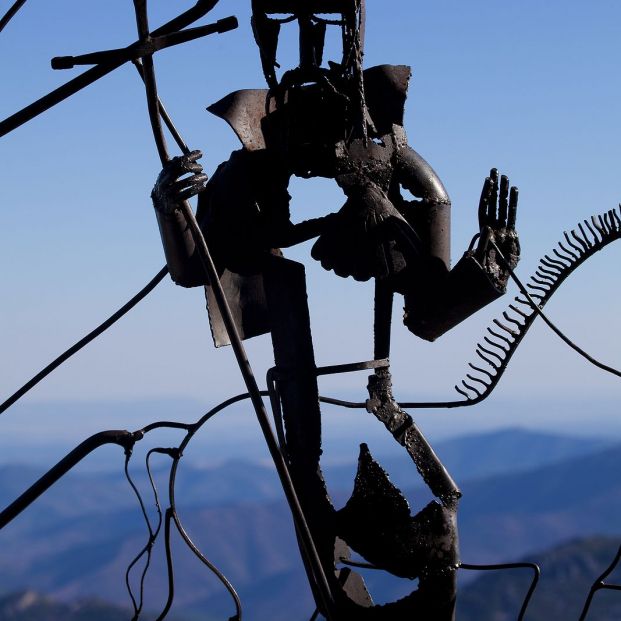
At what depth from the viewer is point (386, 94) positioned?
860cm

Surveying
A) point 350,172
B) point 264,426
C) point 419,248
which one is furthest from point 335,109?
point 264,426

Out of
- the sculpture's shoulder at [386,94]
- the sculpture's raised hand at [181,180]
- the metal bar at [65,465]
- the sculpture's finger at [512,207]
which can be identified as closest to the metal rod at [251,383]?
the sculpture's raised hand at [181,180]

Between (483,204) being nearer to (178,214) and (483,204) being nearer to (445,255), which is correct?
(445,255)

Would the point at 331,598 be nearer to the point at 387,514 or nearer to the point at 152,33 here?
the point at 387,514

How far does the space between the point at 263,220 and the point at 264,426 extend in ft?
4.03

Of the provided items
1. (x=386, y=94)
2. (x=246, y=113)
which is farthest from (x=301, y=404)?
(x=386, y=94)

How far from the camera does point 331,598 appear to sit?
25.6ft

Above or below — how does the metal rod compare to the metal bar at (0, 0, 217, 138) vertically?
below

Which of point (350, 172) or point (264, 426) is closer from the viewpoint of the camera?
point (264, 426)

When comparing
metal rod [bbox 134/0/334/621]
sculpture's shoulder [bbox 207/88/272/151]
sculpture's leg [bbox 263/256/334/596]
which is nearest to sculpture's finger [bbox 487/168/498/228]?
sculpture's leg [bbox 263/256/334/596]

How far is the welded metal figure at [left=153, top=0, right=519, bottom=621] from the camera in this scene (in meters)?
8.11

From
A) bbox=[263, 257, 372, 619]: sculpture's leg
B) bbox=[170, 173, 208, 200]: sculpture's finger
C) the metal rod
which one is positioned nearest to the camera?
the metal rod

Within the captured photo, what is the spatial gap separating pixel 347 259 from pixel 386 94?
92 centimetres

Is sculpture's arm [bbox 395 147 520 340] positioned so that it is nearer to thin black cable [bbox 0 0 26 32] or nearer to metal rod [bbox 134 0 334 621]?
metal rod [bbox 134 0 334 621]
